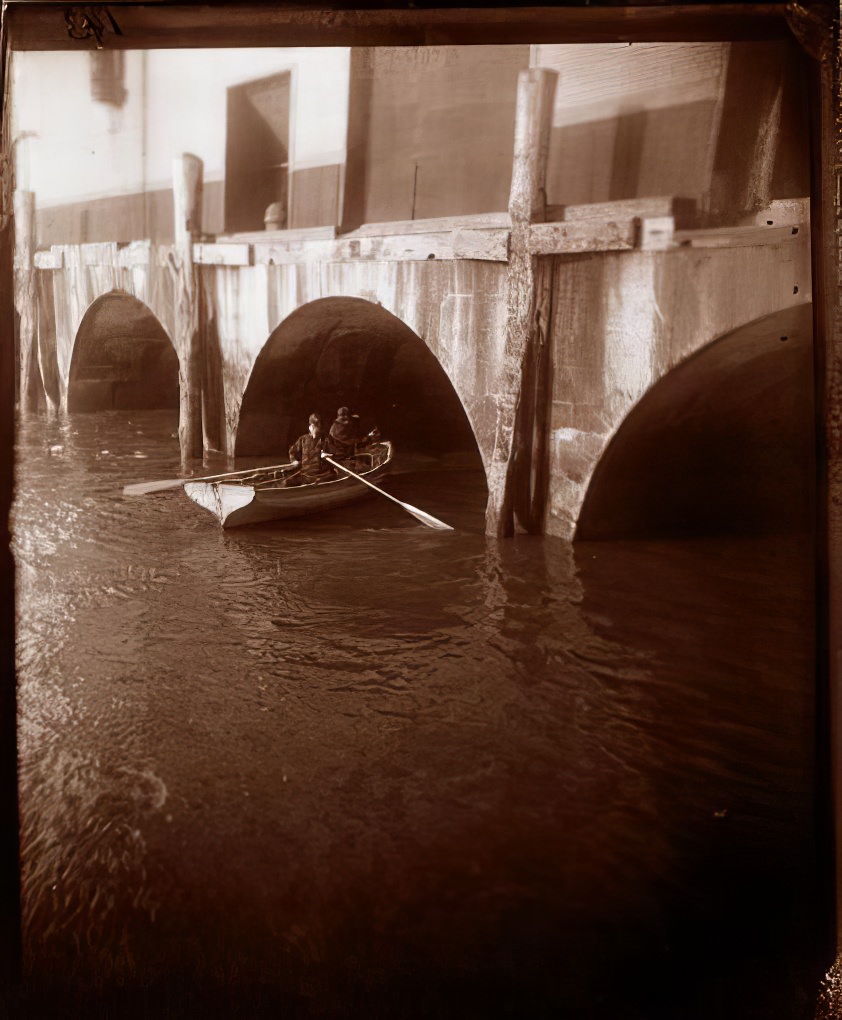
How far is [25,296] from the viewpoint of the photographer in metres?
3.32

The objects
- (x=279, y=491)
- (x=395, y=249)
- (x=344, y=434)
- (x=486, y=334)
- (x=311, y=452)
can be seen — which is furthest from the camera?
(x=486, y=334)

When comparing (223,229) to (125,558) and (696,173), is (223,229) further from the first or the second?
(696,173)

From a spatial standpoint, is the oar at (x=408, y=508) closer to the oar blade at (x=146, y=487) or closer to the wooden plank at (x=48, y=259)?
the oar blade at (x=146, y=487)

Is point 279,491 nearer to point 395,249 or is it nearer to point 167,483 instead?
point 167,483

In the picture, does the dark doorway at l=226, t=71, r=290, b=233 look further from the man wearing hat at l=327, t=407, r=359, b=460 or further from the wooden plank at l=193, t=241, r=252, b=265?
the man wearing hat at l=327, t=407, r=359, b=460

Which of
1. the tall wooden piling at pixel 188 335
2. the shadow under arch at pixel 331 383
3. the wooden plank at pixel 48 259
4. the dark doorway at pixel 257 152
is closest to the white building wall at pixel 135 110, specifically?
the dark doorway at pixel 257 152

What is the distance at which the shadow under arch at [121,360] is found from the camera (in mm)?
3895

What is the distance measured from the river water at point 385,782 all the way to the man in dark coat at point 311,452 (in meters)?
0.74

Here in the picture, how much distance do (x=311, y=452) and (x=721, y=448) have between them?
228cm

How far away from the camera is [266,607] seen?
4.01 meters

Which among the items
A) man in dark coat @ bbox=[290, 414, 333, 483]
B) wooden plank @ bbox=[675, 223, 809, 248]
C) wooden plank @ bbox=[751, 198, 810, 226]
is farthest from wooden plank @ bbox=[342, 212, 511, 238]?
wooden plank @ bbox=[751, 198, 810, 226]

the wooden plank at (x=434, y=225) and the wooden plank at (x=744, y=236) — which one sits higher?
the wooden plank at (x=434, y=225)

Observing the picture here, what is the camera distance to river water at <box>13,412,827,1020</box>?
2.65 metres

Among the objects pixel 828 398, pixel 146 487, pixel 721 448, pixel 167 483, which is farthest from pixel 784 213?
pixel 167 483
